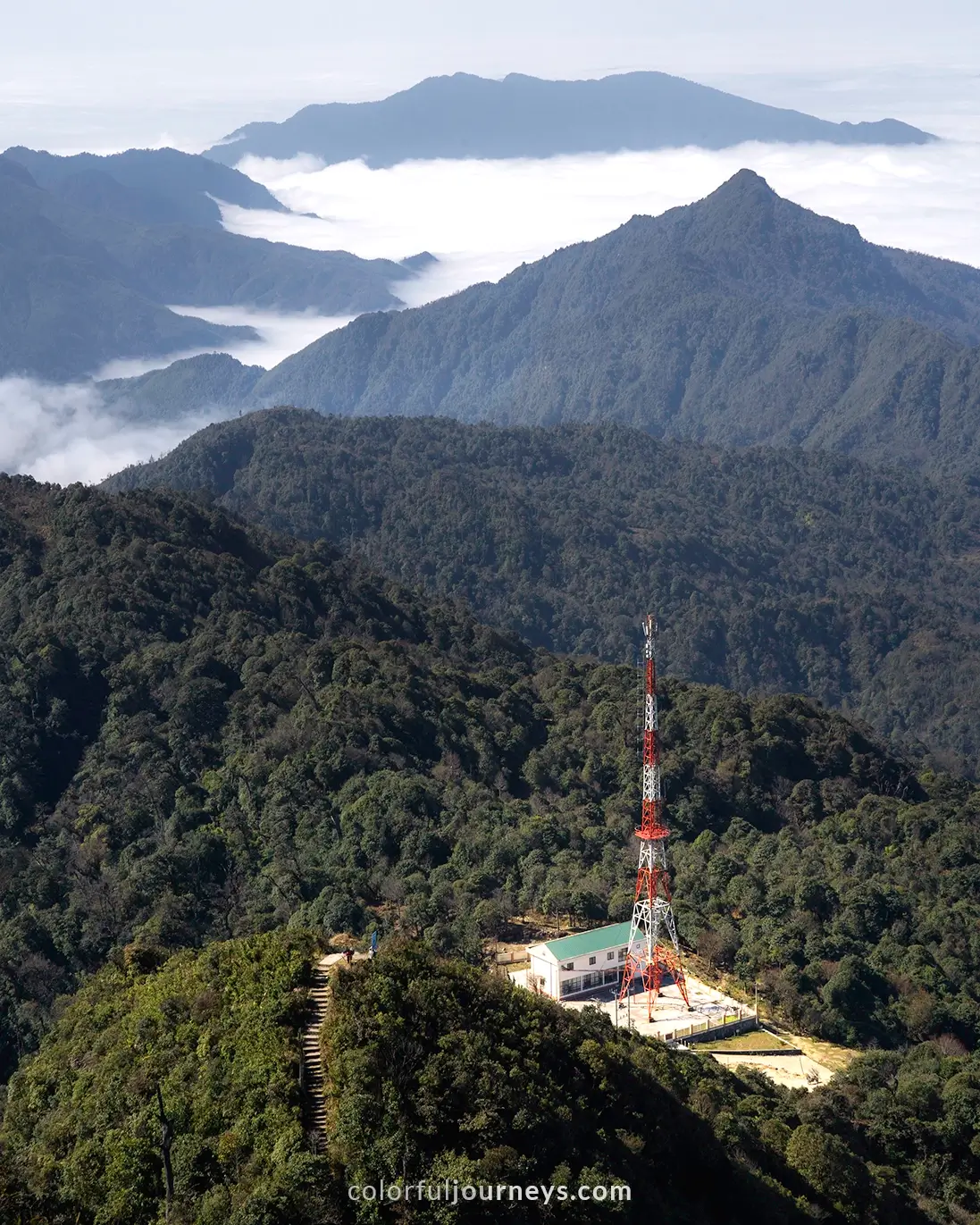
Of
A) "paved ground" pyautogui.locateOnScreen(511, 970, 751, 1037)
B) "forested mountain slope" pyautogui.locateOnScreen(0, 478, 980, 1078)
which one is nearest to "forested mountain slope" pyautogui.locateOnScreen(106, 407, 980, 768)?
"forested mountain slope" pyautogui.locateOnScreen(0, 478, 980, 1078)

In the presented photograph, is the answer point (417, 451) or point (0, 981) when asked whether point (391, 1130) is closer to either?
point (0, 981)

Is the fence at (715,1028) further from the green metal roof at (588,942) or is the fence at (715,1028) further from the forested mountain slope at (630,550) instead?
the forested mountain slope at (630,550)

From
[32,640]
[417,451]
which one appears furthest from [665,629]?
[32,640]

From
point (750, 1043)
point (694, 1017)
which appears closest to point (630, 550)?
point (694, 1017)

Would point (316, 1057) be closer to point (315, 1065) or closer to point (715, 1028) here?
point (315, 1065)

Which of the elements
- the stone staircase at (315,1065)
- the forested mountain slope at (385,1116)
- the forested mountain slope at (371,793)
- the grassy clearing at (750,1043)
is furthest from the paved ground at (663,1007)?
the stone staircase at (315,1065)

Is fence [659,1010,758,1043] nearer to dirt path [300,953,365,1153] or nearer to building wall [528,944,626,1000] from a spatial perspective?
building wall [528,944,626,1000]
